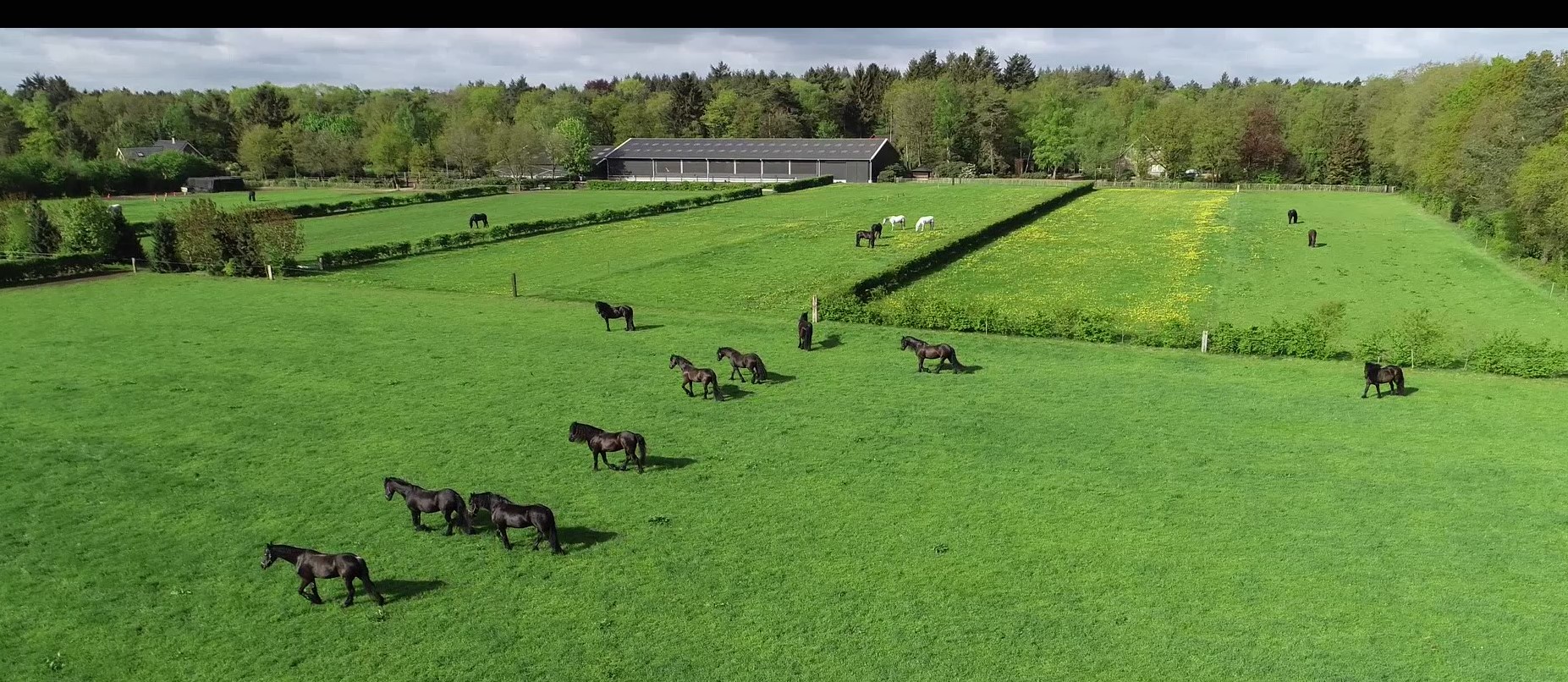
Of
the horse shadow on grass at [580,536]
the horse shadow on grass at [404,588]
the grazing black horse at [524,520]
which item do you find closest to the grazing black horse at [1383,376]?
the horse shadow on grass at [580,536]

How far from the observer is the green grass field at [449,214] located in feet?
168

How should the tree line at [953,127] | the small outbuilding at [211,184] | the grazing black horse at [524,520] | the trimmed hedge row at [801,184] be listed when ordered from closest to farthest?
1. the grazing black horse at [524,520]
2. the tree line at [953,127]
3. the trimmed hedge row at [801,184]
4. the small outbuilding at [211,184]

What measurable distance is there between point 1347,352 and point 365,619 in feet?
78.9

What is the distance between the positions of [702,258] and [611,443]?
1051 inches

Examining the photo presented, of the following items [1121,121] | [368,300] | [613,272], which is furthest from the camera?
[1121,121]

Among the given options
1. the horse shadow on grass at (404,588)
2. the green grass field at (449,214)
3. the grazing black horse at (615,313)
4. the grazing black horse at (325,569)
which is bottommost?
the horse shadow on grass at (404,588)

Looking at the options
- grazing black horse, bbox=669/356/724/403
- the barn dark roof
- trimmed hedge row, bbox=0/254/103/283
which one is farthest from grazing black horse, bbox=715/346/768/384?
the barn dark roof

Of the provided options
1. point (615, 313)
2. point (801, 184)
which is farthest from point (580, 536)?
point (801, 184)

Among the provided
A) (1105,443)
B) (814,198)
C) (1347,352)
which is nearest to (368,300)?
(1105,443)

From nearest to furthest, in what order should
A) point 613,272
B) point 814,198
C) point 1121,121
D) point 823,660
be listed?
1. point 823,660
2. point 613,272
3. point 814,198
4. point 1121,121

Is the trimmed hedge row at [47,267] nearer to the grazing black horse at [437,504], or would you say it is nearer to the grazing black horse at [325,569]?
the grazing black horse at [437,504]

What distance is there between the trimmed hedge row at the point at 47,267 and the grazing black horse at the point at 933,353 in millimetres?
36434

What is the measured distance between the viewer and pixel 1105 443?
706 inches
